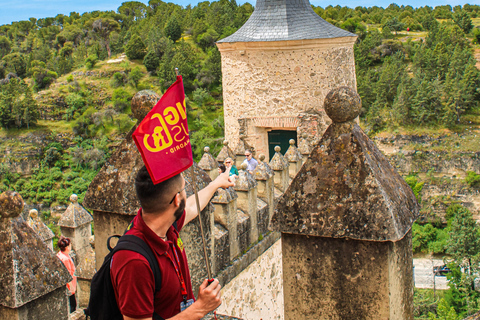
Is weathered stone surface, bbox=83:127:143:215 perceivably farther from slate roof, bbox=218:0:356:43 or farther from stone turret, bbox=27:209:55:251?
slate roof, bbox=218:0:356:43

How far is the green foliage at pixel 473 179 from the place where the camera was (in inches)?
1145

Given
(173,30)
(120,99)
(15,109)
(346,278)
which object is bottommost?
(15,109)

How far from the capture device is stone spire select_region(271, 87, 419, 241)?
2424mm

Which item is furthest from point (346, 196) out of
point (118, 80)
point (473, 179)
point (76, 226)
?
point (118, 80)

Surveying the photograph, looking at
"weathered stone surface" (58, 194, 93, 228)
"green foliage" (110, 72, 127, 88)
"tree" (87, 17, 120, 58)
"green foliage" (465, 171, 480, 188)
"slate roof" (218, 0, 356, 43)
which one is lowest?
"green foliage" (465, 171, 480, 188)

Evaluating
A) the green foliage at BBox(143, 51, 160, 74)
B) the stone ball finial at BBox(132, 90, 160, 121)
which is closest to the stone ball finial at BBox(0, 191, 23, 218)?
the stone ball finial at BBox(132, 90, 160, 121)

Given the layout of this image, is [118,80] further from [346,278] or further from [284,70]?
[346,278]

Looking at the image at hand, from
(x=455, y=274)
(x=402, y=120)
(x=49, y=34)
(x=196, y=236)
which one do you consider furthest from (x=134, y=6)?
(x=196, y=236)

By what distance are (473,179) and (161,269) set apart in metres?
30.4

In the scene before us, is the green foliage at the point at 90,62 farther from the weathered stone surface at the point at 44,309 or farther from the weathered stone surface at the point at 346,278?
the weathered stone surface at the point at 346,278

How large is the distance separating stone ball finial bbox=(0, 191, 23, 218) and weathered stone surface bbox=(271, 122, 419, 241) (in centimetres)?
142

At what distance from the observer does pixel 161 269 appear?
1.89m

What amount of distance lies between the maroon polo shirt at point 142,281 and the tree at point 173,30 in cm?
4837

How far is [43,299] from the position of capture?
2881 millimetres
